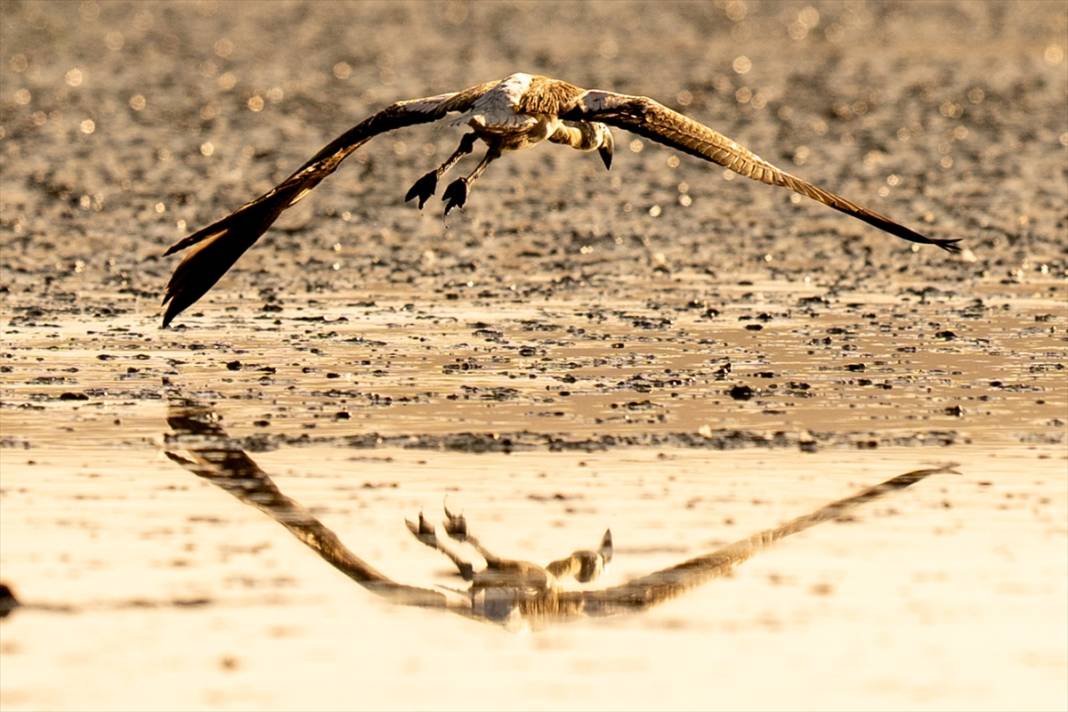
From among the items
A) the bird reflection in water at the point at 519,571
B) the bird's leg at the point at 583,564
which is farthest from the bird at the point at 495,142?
the bird's leg at the point at 583,564

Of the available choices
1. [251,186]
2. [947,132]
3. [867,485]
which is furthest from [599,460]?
[947,132]

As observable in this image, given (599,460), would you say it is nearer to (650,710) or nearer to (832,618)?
(832,618)

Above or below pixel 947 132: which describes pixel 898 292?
below

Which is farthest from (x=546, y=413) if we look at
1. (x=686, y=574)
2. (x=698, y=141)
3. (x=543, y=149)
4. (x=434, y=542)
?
(x=543, y=149)

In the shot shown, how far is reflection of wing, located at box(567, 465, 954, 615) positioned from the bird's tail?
337 cm

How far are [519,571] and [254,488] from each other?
1628mm

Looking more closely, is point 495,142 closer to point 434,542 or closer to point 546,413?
point 546,413

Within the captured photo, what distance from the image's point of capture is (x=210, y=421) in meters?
11.3

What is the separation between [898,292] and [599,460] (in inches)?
214

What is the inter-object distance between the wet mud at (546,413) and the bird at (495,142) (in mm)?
714

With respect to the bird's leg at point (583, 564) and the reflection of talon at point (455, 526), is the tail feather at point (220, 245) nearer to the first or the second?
the reflection of talon at point (455, 526)

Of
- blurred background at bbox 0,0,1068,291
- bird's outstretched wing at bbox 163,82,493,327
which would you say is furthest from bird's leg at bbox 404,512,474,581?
blurred background at bbox 0,0,1068,291

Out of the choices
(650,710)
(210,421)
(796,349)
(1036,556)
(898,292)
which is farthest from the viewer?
(898,292)

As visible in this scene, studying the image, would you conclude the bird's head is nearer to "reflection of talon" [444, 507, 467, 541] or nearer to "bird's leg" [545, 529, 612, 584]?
"reflection of talon" [444, 507, 467, 541]
